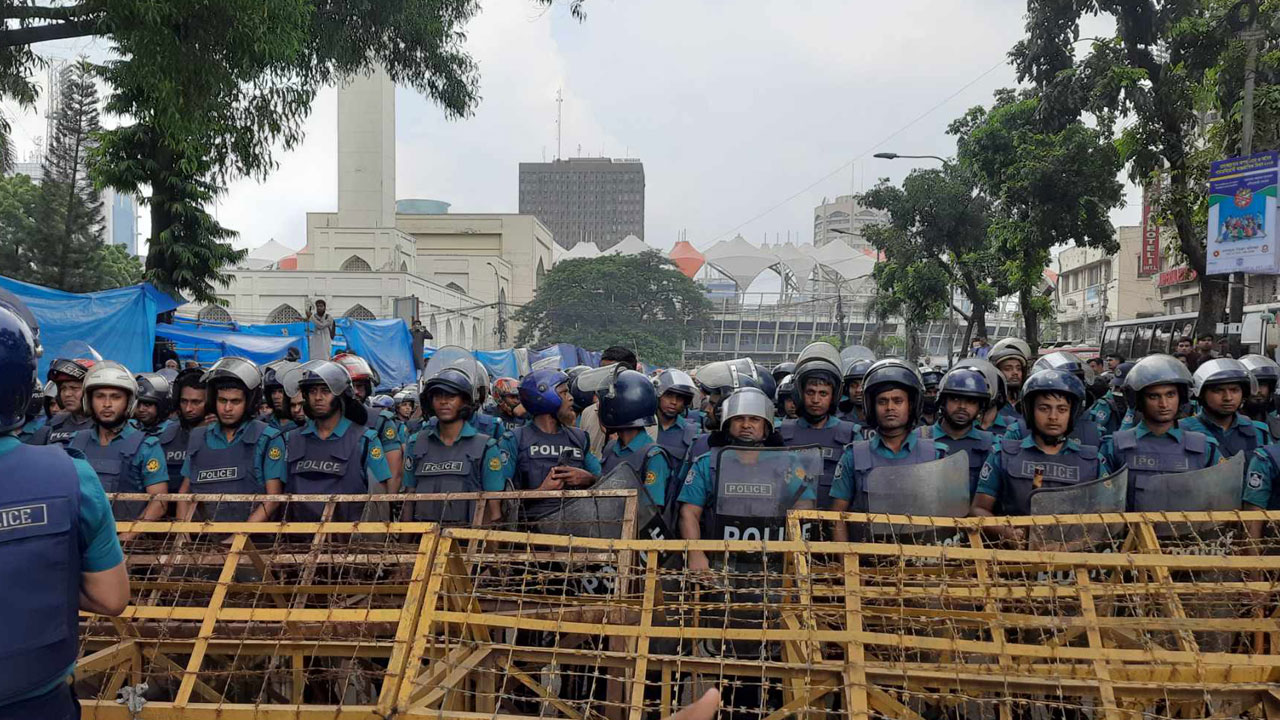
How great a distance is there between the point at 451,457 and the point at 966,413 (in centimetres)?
302

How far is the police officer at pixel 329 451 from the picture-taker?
5660 mm

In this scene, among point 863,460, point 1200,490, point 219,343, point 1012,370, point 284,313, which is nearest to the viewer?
point 1200,490

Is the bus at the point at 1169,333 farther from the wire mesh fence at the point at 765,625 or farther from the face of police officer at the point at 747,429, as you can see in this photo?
the wire mesh fence at the point at 765,625

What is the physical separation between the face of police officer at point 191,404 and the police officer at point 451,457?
1520 millimetres

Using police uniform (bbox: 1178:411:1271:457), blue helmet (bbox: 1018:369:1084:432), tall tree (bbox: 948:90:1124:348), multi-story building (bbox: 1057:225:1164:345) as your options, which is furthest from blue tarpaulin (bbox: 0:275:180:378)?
multi-story building (bbox: 1057:225:1164:345)

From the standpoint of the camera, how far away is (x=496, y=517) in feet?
16.9

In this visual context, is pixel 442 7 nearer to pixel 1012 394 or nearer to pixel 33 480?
pixel 1012 394

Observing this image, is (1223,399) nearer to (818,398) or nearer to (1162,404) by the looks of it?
(1162,404)

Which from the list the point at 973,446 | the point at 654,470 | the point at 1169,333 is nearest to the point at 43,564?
the point at 654,470

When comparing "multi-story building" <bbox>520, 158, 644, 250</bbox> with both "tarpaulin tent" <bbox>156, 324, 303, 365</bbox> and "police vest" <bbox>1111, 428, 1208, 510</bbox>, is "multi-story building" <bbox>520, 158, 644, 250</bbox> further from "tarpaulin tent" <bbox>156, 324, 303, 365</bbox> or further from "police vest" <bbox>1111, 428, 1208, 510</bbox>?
"police vest" <bbox>1111, 428, 1208, 510</bbox>

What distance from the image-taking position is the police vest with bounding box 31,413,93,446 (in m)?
6.43

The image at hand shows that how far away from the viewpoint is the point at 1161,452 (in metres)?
5.31

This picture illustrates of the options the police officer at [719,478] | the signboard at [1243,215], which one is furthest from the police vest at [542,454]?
the signboard at [1243,215]

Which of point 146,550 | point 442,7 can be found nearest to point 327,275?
point 442,7
